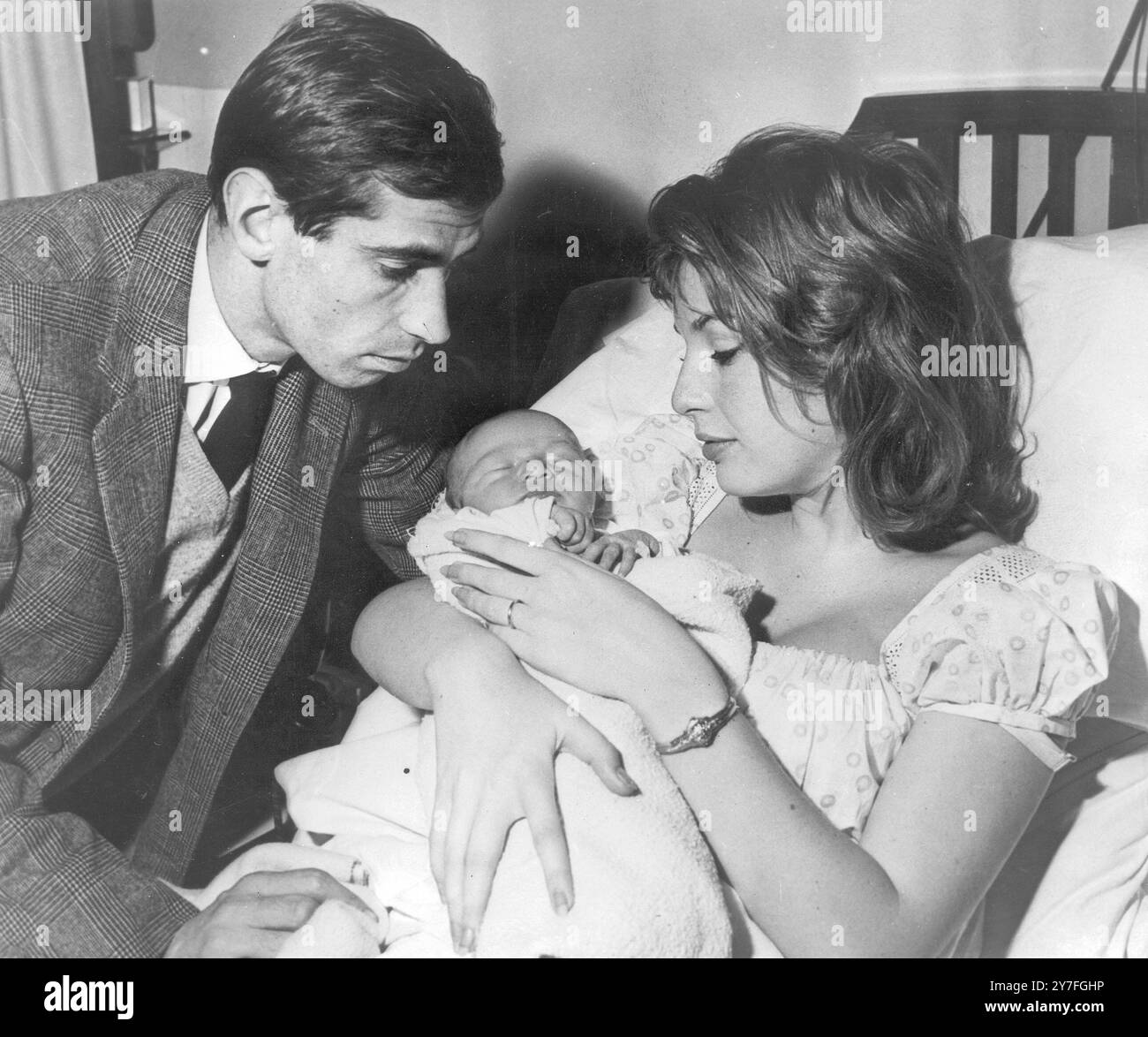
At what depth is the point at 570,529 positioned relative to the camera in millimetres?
1117

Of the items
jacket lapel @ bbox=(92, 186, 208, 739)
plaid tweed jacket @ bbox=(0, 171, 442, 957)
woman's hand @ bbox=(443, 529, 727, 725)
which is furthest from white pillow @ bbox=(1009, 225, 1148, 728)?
jacket lapel @ bbox=(92, 186, 208, 739)

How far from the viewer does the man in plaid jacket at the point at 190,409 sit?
3.35 feet

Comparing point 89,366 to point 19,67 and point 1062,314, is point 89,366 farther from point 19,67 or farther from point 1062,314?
point 1062,314

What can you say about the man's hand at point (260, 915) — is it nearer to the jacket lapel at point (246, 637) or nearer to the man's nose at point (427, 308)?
the jacket lapel at point (246, 637)

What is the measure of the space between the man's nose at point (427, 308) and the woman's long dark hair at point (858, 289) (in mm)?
251

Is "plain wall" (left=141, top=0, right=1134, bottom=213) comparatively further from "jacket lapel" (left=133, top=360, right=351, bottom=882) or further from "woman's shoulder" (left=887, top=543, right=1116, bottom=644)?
"woman's shoulder" (left=887, top=543, right=1116, bottom=644)

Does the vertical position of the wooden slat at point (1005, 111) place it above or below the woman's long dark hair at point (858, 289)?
above

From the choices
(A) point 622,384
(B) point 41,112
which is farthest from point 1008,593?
(B) point 41,112

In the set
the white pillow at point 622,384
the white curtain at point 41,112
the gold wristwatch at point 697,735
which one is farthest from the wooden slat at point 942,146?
the white curtain at point 41,112

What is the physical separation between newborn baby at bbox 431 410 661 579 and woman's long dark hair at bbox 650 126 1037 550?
9.2 inches

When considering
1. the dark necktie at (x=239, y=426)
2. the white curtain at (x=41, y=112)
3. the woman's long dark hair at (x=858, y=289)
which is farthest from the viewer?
the white curtain at (x=41, y=112)

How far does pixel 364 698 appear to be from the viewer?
1.28 metres

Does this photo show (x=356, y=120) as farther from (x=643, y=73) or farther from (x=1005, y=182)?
(x=1005, y=182)

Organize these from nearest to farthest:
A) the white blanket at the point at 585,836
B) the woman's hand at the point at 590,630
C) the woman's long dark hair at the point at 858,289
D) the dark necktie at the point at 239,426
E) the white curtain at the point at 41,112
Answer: the white blanket at the point at 585,836, the woman's hand at the point at 590,630, the woman's long dark hair at the point at 858,289, the dark necktie at the point at 239,426, the white curtain at the point at 41,112
